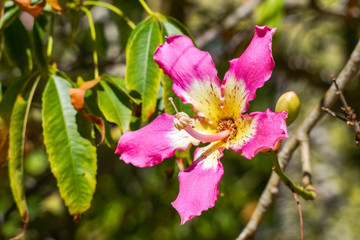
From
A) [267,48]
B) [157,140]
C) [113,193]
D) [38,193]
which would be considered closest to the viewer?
[267,48]

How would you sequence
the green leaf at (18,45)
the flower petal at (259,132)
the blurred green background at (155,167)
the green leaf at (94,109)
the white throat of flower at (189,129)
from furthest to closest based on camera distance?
the blurred green background at (155,167)
the green leaf at (18,45)
the green leaf at (94,109)
the white throat of flower at (189,129)
the flower petal at (259,132)

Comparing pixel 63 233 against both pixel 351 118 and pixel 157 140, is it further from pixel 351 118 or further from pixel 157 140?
pixel 351 118

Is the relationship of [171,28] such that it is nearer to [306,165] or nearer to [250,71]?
[250,71]

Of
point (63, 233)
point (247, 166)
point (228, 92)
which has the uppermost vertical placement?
point (228, 92)

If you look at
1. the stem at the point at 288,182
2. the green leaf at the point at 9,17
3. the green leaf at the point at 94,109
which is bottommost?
the stem at the point at 288,182

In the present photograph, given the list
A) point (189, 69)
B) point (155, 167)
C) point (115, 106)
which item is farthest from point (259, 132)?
point (155, 167)

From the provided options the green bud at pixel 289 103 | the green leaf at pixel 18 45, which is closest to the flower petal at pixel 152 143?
the green bud at pixel 289 103

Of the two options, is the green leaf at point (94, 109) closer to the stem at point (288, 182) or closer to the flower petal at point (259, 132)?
the flower petal at point (259, 132)

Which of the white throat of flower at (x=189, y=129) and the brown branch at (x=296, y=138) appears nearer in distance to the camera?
the white throat of flower at (x=189, y=129)

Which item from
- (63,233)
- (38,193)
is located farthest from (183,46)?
(63,233)
